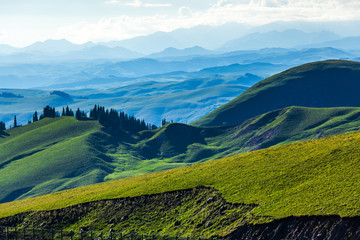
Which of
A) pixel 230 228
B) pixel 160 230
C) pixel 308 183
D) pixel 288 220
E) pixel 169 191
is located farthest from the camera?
pixel 169 191

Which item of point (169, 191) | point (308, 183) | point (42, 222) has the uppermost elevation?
point (308, 183)

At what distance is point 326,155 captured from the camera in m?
91.1

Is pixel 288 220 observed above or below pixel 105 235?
above

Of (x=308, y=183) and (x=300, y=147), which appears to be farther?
(x=300, y=147)

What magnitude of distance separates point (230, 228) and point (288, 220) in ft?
32.7

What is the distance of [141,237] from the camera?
272ft

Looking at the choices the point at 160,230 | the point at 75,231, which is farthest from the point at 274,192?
the point at 75,231

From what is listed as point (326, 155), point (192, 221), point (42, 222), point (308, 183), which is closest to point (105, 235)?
point (192, 221)

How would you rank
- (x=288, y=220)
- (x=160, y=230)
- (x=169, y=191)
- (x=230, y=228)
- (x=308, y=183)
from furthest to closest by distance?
(x=169, y=191) → (x=160, y=230) → (x=308, y=183) → (x=230, y=228) → (x=288, y=220)

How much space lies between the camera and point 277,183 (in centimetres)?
8719

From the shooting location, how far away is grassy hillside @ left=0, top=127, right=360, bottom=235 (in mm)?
73188

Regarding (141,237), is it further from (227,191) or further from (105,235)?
(227,191)

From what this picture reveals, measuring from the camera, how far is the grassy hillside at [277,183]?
7319cm

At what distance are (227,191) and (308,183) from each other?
53.2ft
